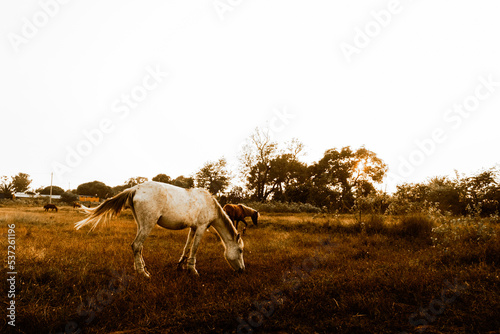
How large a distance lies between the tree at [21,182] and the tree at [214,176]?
76.8m

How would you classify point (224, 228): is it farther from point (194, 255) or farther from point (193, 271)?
point (193, 271)

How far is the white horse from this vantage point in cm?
546

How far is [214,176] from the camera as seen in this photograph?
43.4m

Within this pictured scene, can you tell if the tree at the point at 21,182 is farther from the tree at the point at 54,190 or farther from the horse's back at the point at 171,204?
the horse's back at the point at 171,204

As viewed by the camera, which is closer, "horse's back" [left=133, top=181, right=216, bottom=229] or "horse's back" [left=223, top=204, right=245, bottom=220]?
"horse's back" [left=133, top=181, right=216, bottom=229]

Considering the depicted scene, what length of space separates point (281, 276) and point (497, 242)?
550 cm

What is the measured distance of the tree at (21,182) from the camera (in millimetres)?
82312

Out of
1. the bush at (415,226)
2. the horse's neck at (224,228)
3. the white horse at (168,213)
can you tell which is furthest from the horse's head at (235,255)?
the bush at (415,226)

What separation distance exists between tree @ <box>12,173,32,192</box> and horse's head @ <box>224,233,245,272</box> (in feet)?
347

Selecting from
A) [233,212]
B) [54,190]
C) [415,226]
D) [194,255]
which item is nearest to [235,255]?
[194,255]

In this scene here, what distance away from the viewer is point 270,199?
130 feet

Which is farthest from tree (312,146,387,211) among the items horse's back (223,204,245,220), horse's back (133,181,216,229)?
horse's back (133,181,216,229)

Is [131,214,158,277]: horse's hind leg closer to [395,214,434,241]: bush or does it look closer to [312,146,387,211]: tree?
[395,214,434,241]: bush

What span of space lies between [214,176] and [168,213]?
37.9 metres
